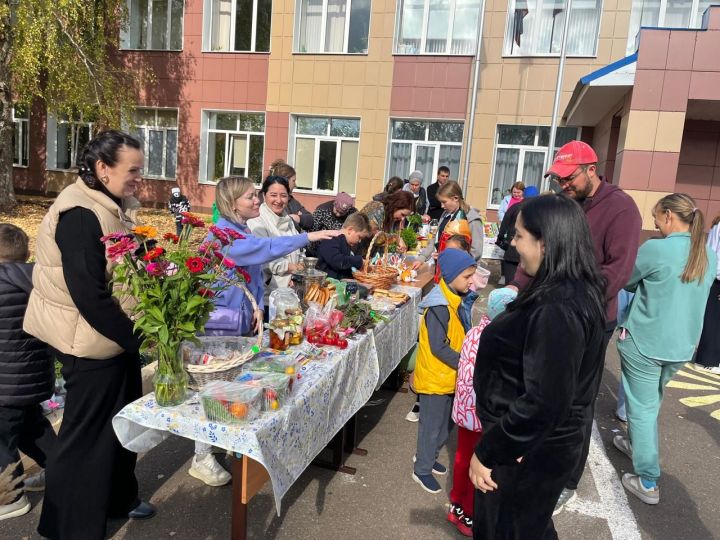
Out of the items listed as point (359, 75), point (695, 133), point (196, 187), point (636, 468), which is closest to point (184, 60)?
point (196, 187)

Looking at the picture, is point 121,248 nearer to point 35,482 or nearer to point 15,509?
point 15,509

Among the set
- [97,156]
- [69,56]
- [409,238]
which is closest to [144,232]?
[97,156]

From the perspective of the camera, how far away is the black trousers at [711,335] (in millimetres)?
5488

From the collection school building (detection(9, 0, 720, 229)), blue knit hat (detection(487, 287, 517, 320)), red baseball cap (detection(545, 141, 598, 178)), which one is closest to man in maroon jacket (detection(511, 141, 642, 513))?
red baseball cap (detection(545, 141, 598, 178))

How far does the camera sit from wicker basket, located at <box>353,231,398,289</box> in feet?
14.1

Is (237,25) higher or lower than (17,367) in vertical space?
higher

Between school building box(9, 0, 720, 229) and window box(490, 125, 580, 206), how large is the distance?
35 mm

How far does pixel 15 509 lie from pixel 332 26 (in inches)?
584

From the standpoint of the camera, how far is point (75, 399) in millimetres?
2326

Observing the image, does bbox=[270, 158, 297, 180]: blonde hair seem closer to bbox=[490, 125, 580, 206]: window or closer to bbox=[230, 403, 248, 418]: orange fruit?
Result: bbox=[230, 403, 248, 418]: orange fruit

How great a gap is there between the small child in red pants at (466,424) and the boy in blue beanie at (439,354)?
0.73 ft

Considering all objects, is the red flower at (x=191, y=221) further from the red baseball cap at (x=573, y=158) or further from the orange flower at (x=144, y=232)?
the red baseball cap at (x=573, y=158)

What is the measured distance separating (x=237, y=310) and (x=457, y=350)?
1.32m

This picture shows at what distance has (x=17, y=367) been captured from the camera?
266 cm
